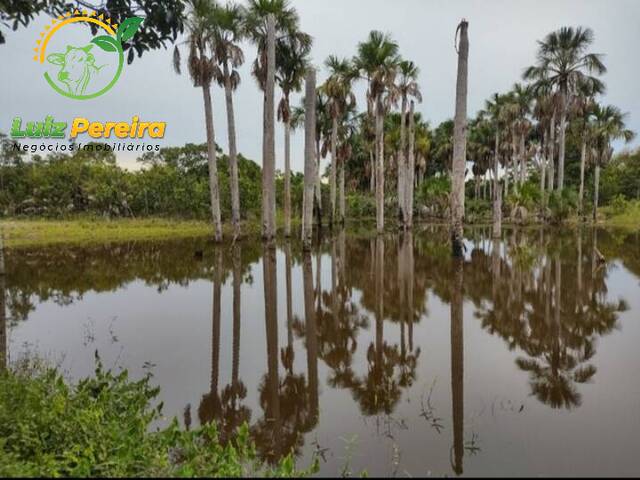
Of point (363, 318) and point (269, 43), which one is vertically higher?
point (269, 43)

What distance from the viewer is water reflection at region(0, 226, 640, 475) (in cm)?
471

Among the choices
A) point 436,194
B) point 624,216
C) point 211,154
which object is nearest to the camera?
point 211,154

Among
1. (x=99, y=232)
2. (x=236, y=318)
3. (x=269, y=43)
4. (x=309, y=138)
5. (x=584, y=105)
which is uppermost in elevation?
(x=584, y=105)

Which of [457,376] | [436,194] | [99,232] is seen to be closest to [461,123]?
[457,376]

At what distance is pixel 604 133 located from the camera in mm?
39125

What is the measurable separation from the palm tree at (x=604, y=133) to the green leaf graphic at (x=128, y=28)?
140 ft

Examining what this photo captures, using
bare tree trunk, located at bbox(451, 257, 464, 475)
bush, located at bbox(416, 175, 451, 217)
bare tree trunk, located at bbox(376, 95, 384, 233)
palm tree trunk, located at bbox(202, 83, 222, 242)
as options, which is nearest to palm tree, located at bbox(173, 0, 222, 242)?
palm tree trunk, located at bbox(202, 83, 222, 242)

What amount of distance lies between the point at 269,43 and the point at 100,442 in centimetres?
2116

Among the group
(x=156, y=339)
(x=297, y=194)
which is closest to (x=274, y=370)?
(x=156, y=339)

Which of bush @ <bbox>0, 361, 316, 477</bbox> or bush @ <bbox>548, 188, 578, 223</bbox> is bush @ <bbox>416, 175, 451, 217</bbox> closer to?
bush @ <bbox>548, 188, 578, 223</bbox>

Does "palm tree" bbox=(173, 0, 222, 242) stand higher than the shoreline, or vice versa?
"palm tree" bbox=(173, 0, 222, 242)

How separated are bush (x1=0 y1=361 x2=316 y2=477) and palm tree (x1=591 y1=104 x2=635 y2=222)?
4331cm

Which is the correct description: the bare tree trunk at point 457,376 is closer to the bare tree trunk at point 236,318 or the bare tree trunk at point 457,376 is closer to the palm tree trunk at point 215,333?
the bare tree trunk at point 236,318

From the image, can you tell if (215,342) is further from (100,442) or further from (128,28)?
(128,28)
